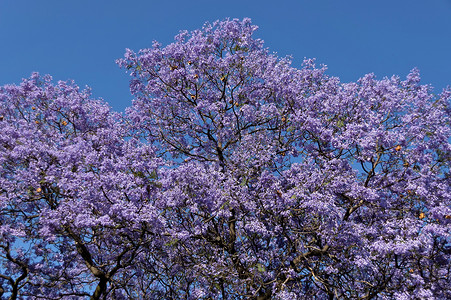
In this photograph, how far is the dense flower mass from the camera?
11023 millimetres

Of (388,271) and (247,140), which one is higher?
(247,140)

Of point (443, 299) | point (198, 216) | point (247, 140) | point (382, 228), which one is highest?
point (247, 140)

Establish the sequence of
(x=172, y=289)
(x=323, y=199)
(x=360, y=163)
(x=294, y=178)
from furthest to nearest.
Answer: (x=172, y=289) → (x=360, y=163) → (x=294, y=178) → (x=323, y=199)

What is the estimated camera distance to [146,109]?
1527 cm

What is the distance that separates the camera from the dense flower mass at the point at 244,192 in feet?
36.2

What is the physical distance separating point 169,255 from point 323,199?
4944 millimetres

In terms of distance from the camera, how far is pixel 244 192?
1164 cm

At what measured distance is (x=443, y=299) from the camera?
11852 millimetres

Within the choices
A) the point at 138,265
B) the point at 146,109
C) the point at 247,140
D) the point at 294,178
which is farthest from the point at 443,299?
the point at 146,109

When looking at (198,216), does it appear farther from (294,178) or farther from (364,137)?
(364,137)

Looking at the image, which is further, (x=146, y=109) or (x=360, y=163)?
(x=146, y=109)

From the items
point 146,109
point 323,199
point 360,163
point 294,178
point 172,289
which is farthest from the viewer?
point 146,109

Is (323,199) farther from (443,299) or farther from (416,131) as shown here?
(443,299)

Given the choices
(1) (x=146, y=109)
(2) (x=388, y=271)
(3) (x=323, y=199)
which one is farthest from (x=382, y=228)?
(1) (x=146, y=109)
